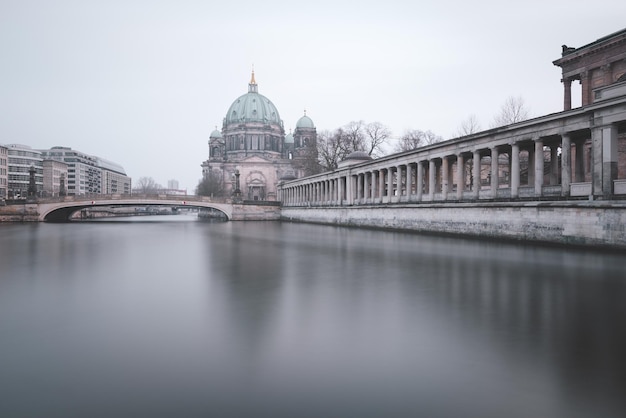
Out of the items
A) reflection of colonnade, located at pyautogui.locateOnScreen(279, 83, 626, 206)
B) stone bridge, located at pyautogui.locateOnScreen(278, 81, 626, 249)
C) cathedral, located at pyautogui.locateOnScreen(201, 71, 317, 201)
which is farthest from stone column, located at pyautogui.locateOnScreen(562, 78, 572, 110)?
cathedral, located at pyautogui.locateOnScreen(201, 71, 317, 201)

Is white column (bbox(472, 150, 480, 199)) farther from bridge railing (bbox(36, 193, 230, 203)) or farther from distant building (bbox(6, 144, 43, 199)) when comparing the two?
distant building (bbox(6, 144, 43, 199))

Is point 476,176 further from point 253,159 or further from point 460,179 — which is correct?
point 253,159

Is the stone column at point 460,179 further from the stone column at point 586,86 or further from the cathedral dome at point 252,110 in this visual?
the cathedral dome at point 252,110

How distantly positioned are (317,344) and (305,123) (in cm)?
13915

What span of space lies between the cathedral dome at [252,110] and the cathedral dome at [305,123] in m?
6.51

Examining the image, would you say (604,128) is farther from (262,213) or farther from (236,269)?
(262,213)

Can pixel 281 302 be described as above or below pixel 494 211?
below

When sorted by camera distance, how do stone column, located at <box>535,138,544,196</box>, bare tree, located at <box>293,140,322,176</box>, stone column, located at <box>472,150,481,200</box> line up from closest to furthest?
stone column, located at <box>535,138,544,196</box> → stone column, located at <box>472,150,481,200</box> → bare tree, located at <box>293,140,322,176</box>

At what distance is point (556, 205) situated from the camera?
69.3 ft

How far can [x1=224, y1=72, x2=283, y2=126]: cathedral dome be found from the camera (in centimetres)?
13725

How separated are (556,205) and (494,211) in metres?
4.81

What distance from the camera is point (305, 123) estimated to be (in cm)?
14288

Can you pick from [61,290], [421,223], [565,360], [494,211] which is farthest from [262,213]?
[565,360]

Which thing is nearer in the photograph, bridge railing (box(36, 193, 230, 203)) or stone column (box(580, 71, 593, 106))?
stone column (box(580, 71, 593, 106))
